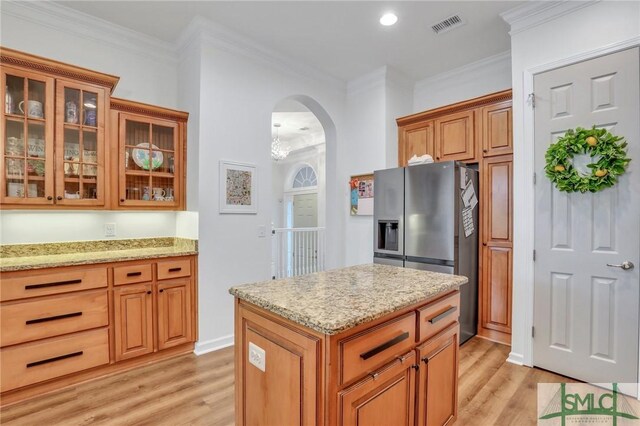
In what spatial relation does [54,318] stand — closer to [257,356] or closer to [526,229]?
[257,356]

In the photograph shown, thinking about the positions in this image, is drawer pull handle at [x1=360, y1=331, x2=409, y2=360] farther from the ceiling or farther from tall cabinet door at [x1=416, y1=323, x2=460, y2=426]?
the ceiling

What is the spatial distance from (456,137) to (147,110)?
3.13 meters

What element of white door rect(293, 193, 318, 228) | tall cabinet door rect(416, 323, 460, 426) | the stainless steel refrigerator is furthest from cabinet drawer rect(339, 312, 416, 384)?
white door rect(293, 193, 318, 228)

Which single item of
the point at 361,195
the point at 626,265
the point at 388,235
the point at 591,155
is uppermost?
the point at 591,155

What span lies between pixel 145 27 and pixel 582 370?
4704 millimetres

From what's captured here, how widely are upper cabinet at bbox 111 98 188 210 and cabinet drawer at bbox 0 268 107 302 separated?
68 centimetres

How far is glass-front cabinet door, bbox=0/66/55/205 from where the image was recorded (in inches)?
91.0

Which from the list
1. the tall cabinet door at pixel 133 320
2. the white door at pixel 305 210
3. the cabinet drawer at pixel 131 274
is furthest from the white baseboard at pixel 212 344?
the white door at pixel 305 210

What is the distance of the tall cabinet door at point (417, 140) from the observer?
3.72 metres

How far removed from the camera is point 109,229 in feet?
9.91

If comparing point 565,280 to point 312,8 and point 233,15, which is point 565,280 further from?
point 233,15

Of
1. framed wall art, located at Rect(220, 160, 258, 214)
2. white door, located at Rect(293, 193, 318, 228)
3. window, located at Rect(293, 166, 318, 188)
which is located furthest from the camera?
window, located at Rect(293, 166, 318, 188)

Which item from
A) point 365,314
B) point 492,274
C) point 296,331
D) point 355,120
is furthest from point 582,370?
point 355,120

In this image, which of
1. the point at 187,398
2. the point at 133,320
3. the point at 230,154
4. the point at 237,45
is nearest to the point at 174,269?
the point at 133,320
